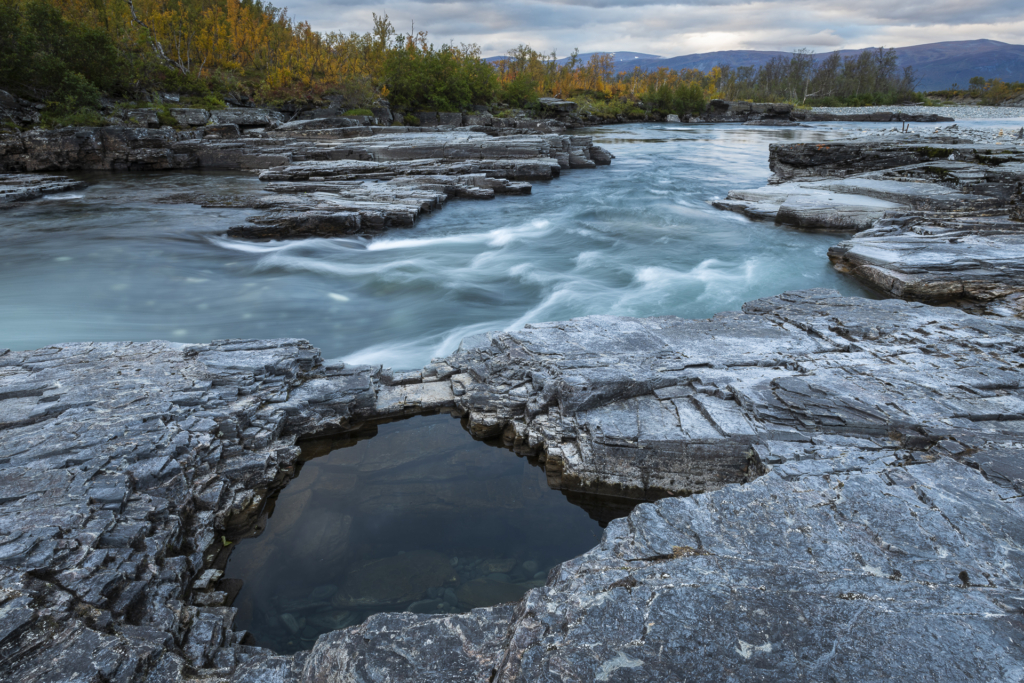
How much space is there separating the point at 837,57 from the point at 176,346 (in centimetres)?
11337

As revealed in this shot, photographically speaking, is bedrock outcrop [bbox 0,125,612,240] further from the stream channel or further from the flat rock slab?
the stream channel

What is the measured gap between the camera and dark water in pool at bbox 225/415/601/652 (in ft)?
11.1

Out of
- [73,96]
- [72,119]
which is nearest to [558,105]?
[73,96]

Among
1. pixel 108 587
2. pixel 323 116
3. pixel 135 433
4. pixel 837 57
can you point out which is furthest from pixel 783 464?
pixel 837 57

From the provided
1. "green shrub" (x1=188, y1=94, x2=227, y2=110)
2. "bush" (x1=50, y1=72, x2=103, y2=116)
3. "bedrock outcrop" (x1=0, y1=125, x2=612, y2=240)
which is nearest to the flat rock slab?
"bedrock outcrop" (x1=0, y1=125, x2=612, y2=240)

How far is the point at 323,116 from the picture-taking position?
31078mm

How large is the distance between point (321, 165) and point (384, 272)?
9810 mm

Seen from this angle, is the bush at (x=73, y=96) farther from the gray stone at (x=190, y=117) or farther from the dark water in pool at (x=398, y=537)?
the dark water in pool at (x=398, y=537)

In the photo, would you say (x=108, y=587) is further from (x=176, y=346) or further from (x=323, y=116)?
(x=323, y=116)

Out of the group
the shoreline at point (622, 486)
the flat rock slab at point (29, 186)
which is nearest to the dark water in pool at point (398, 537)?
the shoreline at point (622, 486)

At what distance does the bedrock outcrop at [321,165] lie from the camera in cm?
1269

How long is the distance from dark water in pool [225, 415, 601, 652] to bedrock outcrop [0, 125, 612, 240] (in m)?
8.67

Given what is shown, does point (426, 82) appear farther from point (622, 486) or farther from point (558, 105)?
point (622, 486)

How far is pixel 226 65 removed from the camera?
36938mm
